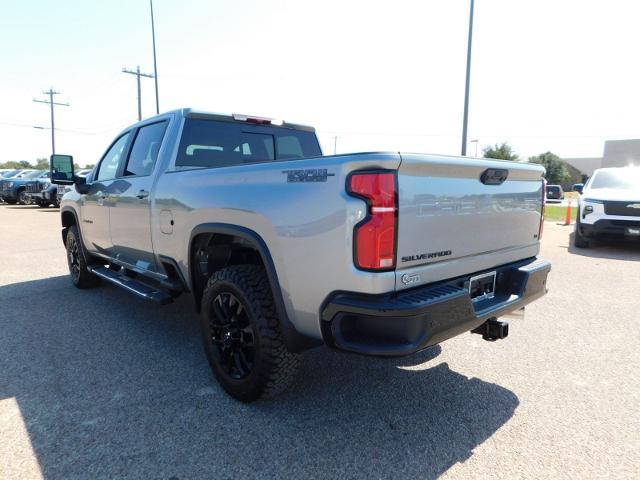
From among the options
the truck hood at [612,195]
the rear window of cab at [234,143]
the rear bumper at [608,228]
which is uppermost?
the rear window of cab at [234,143]

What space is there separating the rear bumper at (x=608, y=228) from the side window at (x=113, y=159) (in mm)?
8441

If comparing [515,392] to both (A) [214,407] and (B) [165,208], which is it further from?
(B) [165,208]

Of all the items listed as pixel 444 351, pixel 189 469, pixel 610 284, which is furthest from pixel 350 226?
pixel 610 284

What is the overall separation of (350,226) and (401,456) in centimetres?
123

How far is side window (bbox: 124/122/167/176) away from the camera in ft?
13.2

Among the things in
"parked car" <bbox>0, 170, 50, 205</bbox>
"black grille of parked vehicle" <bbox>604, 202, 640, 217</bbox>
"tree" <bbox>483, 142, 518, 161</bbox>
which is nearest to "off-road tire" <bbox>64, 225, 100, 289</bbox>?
"black grille of parked vehicle" <bbox>604, 202, 640, 217</bbox>

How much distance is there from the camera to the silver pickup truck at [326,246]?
2143 millimetres

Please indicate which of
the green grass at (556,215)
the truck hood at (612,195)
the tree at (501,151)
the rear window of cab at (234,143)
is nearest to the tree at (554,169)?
the tree at (501,151)

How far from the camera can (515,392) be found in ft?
9.98

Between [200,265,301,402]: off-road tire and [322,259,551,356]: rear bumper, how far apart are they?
45 cm

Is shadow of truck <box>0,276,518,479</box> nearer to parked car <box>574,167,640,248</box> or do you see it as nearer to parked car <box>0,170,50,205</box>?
parked car <box>574,167,640,248</box>

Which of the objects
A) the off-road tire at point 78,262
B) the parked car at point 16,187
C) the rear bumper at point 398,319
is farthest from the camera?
the parked car at point 16,187

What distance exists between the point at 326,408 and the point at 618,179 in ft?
31.6

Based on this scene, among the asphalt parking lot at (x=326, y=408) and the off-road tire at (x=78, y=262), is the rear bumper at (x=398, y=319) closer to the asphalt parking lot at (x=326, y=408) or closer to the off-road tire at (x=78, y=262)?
the asphalt parking lot at (x=326, y=408)
